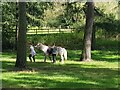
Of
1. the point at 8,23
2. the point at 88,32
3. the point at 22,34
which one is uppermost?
the point at 8,23

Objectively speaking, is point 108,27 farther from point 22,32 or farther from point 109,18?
point 22,32

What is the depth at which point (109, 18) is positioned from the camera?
141 feet

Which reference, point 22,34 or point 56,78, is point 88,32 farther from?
point 56,78

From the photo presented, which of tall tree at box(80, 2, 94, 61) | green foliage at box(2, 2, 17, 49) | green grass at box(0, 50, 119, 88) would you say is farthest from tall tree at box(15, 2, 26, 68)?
green foliage at box(2, 2, 17, 49)

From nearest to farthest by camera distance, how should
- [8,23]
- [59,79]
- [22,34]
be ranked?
[59,79], [22,34], [8,23]

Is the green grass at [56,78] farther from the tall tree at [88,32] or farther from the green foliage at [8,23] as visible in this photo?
the green foliage at [8,23]

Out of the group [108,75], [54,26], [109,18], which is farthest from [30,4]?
[108,75]

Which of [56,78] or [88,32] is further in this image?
[88,32]

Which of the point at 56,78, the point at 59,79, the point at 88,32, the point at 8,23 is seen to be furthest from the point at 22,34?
the point at 8,23

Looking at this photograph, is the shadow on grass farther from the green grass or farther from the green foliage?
the green foliage

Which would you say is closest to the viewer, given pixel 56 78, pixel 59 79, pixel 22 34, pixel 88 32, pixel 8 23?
pixel 59 79

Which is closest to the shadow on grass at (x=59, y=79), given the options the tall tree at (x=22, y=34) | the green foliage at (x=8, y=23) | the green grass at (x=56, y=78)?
the green grass at (x=56, y=78)

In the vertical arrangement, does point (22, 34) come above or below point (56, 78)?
above

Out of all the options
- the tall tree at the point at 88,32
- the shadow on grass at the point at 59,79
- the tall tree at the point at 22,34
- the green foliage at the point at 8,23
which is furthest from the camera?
the green foliage at the point at 8,23
